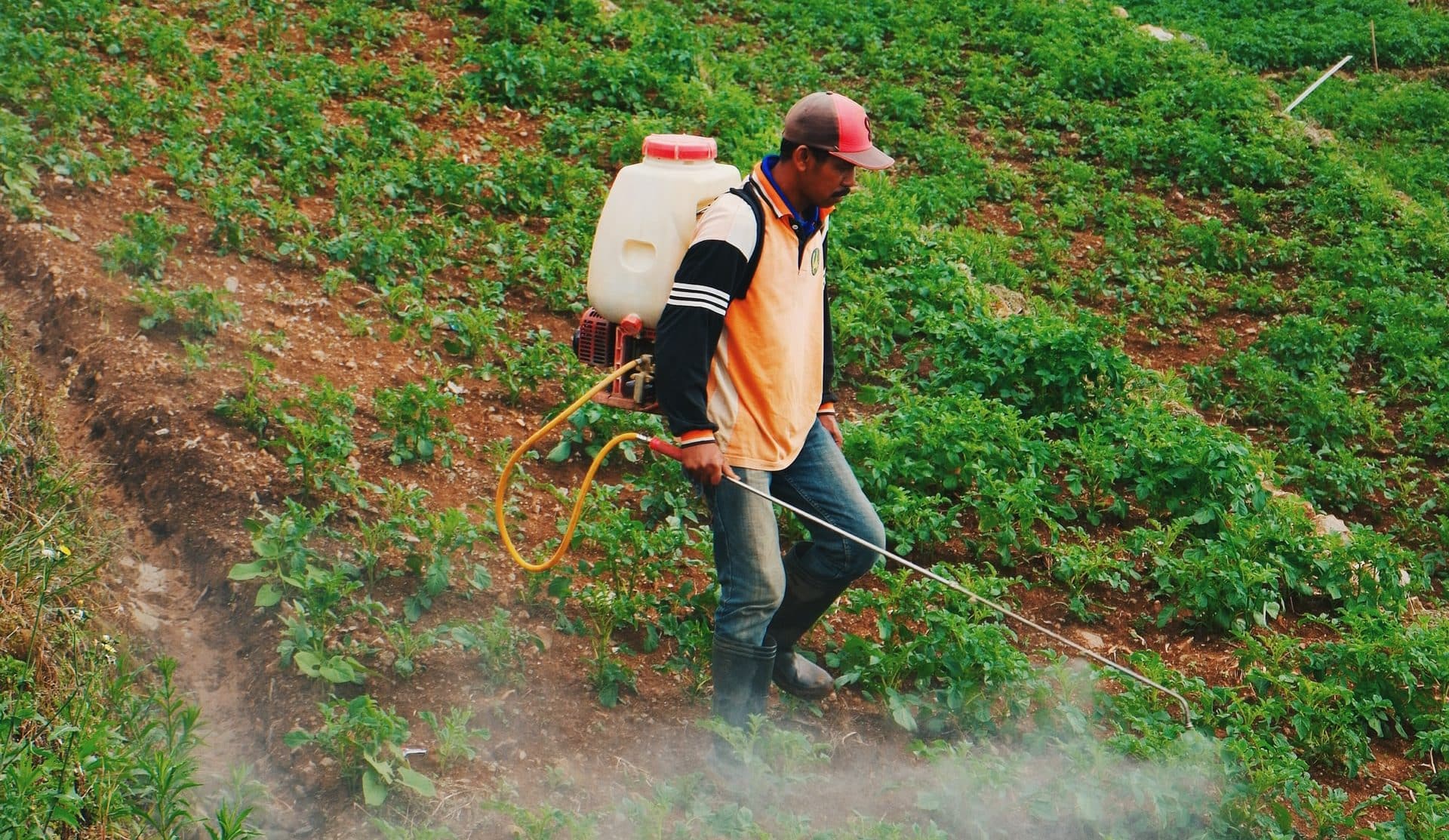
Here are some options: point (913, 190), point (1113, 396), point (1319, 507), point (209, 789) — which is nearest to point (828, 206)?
point (209, 789)

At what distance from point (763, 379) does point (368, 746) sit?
154 centimetres

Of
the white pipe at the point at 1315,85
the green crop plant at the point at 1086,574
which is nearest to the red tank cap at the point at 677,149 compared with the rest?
the green crop plant at the point at 1086,574

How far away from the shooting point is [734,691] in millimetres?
3629

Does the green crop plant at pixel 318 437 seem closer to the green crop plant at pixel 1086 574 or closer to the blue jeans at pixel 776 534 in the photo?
the blue jeans at pixel 776 534

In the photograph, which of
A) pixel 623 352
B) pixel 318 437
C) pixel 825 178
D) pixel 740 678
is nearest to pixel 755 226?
pixel 825 178

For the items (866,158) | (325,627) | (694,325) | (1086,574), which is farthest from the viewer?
→ (1086,574)

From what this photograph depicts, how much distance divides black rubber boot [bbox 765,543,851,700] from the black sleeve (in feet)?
2.54

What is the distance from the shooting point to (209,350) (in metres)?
5.24

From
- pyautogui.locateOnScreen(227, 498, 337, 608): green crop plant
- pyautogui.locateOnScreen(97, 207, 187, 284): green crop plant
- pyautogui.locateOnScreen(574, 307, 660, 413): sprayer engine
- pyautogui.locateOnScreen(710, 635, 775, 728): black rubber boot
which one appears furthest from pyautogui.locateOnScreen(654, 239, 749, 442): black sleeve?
pyautogui.locateOnScreen(97, 207, 187, 284): green crop plant

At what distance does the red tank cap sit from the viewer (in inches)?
139

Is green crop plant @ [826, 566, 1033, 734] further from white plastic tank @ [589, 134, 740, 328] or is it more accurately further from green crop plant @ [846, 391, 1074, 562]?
white plastic tank @ [589, 134, 740, 328]

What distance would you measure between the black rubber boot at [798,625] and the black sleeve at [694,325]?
0.78 m

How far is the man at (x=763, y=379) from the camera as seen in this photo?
325 centimetres

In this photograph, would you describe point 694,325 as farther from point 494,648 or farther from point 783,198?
point 494,648
